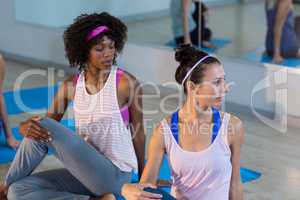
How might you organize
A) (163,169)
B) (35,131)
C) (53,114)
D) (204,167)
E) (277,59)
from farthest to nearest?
(277,59) → (163,169) → (53,114) → (35,131) → (204,167)

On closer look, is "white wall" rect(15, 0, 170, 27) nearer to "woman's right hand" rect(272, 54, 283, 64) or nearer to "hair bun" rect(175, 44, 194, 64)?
"woman's right hand" rect(272, 54, 283, 64)

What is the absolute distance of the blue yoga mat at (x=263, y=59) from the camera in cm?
466

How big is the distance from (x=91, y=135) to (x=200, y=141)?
0.70 metres

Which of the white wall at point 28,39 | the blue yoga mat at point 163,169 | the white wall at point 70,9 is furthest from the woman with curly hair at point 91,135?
the white wall at point 28,39

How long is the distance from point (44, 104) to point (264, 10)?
68.5 inches

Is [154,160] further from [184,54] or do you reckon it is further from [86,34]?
[86,34]

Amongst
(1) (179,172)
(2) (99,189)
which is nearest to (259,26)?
(2) (99,189)

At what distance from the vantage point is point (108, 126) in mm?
2945

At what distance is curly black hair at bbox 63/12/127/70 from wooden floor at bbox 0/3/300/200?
976 millimetres

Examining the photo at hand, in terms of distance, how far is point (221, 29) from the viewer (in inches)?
205

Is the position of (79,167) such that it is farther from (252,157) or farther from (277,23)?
(277,23)

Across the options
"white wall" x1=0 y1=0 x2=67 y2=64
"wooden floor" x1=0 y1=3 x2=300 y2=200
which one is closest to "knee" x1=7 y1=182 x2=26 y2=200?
"wooden floor" x1=0 y1=3 x2=300 y2=200

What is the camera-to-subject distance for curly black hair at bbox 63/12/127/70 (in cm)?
304

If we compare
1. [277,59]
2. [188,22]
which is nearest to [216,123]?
[277,59]
